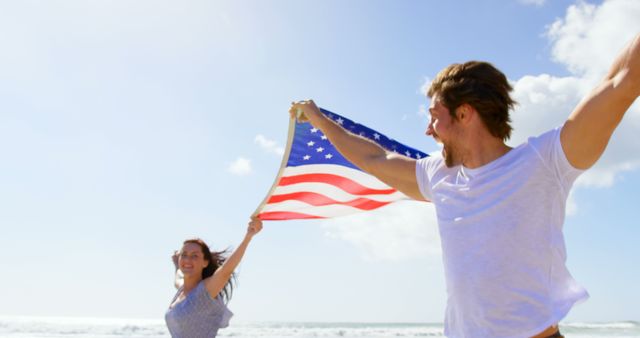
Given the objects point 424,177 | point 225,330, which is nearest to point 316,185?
point 424,177

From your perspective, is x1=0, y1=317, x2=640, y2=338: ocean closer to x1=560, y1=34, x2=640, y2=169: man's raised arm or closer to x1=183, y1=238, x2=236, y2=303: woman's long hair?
x1=183, y1=238, x2=236, y2=303: woman's long hair

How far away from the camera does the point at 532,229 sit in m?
1.96

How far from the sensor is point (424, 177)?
2.48 m

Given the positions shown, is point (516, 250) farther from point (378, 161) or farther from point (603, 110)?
point (378, 161)

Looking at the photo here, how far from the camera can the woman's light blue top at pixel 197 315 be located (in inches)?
203

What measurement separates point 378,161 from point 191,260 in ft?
11.0

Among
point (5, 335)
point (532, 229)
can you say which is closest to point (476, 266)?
point (532, 229)

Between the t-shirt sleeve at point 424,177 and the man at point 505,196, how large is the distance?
6.1 inches

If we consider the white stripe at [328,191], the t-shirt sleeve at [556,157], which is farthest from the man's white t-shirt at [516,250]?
the white stripe at [328,191]

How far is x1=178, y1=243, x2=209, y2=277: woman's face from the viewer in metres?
5.56

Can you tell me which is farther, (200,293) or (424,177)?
(200,293)

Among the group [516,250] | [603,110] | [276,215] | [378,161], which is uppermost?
[276,215]

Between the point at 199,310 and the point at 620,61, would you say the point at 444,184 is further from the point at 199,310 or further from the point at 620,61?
the point at 199,310

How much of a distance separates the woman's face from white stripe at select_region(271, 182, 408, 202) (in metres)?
1.14
